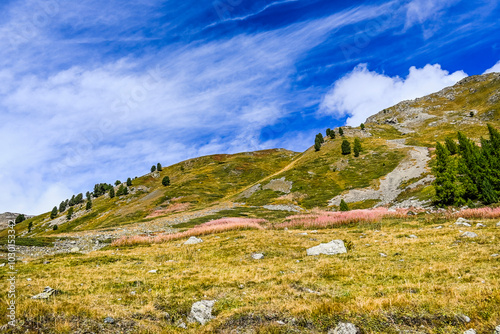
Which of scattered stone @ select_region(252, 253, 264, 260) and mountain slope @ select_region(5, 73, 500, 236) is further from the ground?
mountain slope @ select_region(5, 73, 500, 236)

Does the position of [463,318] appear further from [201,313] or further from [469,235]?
[469,235]

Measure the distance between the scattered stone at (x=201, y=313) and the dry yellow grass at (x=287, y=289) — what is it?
344mm

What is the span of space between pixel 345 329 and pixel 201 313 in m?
4.35

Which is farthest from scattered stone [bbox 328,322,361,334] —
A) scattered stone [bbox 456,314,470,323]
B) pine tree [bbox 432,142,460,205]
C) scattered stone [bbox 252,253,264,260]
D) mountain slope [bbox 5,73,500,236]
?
pine tree [bbox 432,142,460,205]

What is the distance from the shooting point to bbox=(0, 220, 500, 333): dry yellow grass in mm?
6824

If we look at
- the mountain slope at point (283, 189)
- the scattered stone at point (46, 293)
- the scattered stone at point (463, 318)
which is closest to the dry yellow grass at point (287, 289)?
the scattered stone at point (463, 318)

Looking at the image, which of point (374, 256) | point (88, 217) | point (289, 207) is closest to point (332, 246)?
point (374, 256)

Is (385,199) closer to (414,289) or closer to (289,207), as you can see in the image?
(289,207)

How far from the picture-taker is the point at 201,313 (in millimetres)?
7891

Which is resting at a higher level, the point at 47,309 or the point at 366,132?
the point at 366,132

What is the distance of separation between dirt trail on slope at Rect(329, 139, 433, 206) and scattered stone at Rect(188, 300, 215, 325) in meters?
61.8

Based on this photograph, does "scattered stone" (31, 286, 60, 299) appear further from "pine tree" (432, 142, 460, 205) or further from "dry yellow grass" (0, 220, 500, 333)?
"pine tree" (432, 142, 460, 205)

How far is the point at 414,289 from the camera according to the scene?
28.0 feet

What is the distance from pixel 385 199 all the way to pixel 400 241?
5184 cm
